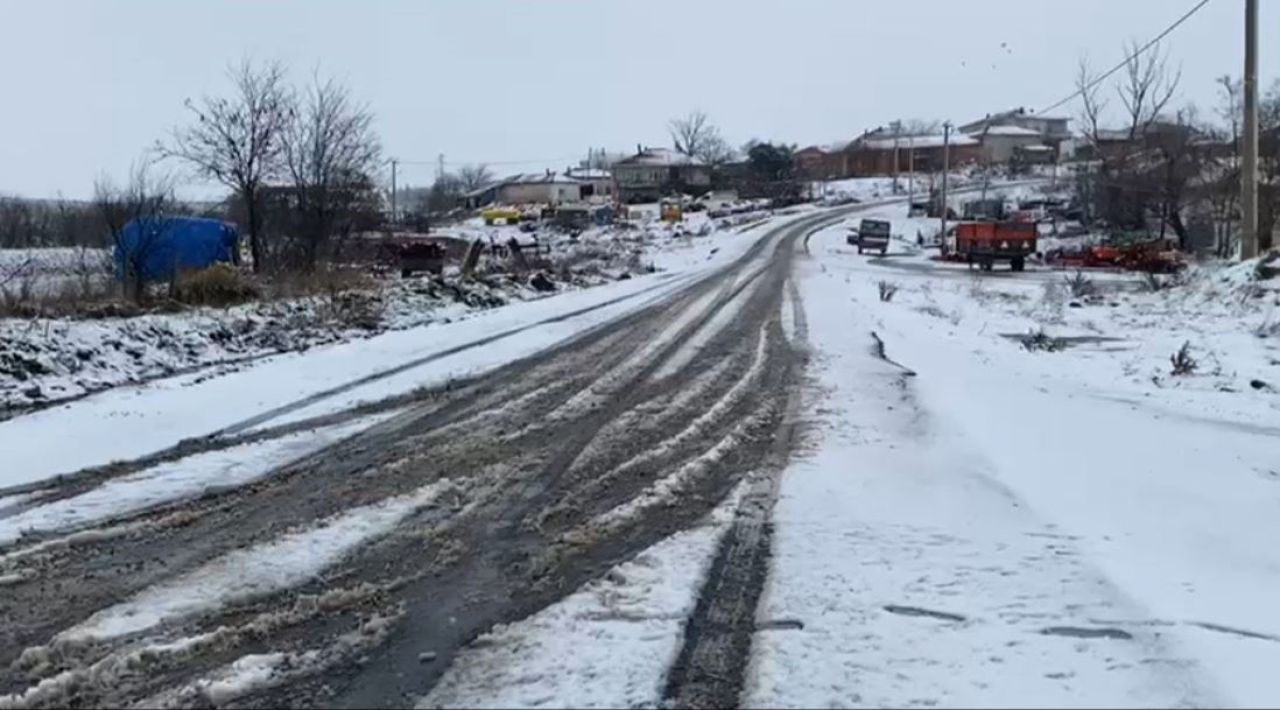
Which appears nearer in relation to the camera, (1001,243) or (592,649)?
(592,649)

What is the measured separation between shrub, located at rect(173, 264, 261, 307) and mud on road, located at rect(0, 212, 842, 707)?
8.35 m

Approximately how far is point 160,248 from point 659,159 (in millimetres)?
132470

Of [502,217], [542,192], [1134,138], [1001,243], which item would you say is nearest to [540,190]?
[542,192]

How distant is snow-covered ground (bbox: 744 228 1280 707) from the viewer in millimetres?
4094

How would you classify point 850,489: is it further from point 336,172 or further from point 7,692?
point 336,172

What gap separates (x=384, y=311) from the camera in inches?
767

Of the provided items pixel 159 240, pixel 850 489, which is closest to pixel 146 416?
pixel 850 489

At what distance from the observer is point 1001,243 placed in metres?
48.6

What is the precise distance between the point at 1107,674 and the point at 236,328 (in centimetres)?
1384

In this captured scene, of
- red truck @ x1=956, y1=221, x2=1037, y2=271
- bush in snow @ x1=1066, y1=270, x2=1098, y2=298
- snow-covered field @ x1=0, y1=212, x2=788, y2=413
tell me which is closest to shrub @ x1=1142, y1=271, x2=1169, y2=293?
bush in snow @ x1=1066, y1=270, x2=1098, y2=298

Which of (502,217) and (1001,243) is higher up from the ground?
(502,217)

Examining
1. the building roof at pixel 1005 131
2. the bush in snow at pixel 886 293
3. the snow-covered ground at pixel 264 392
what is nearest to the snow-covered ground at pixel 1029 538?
the snow-covered ground at pixel 264 392

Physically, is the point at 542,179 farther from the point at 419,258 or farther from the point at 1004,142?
the point at 419,258

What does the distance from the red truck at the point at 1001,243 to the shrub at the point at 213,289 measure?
36.2m
